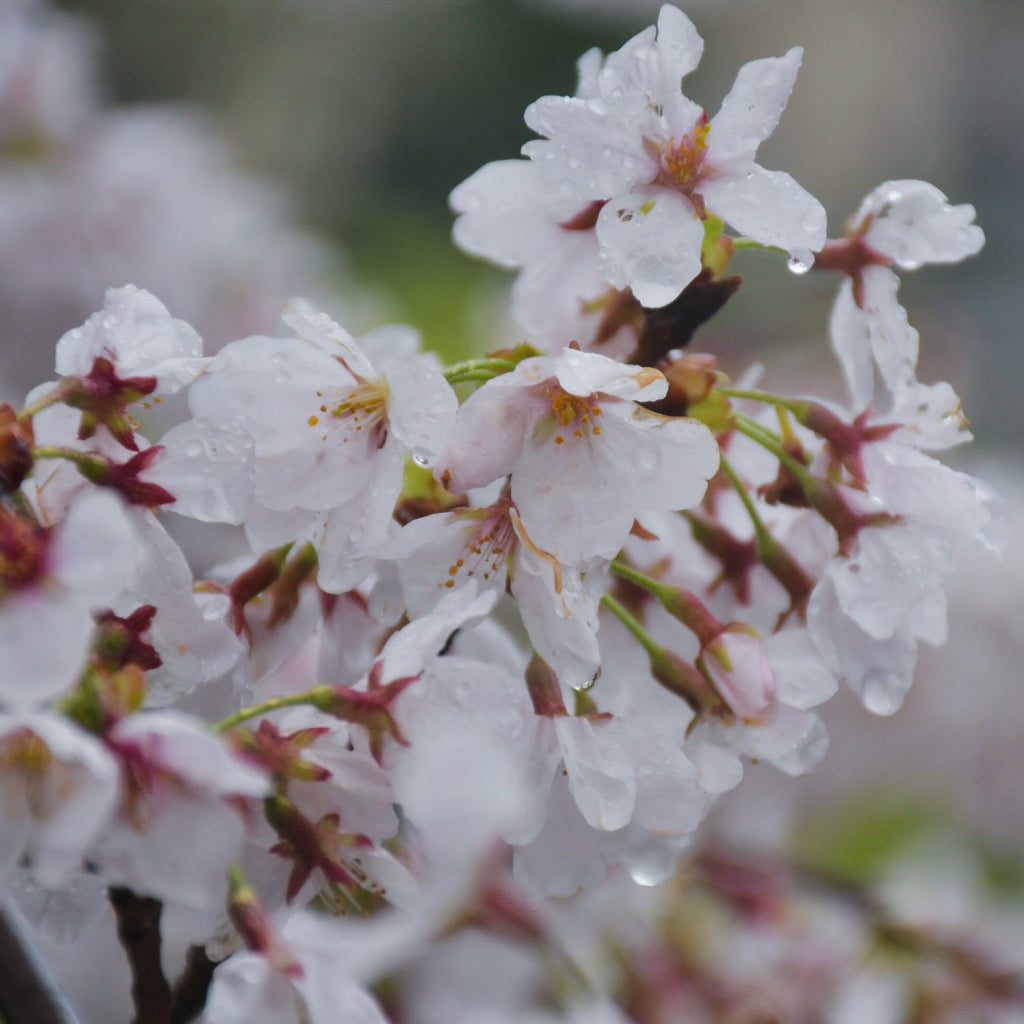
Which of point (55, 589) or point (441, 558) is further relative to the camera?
point (441, 558)

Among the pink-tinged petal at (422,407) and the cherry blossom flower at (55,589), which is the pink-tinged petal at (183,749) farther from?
the pink-tinged petal at (422,407)

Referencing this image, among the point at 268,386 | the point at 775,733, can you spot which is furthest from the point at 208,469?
the point at 775,733

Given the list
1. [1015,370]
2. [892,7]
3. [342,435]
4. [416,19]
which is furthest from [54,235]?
[892,7]

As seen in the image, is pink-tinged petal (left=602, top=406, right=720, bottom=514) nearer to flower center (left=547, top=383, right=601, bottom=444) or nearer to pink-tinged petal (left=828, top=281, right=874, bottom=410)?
flower center (left=547, top=383, right=601, bottom=444)

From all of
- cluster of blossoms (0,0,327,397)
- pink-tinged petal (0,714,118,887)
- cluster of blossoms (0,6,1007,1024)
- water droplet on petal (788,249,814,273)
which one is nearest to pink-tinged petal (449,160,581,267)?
cluster of blossoms (0,6,1007,1024)

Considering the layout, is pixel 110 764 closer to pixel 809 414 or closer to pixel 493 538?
pixel 493 538

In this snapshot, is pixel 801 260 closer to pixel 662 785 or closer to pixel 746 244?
pixel 746 244
